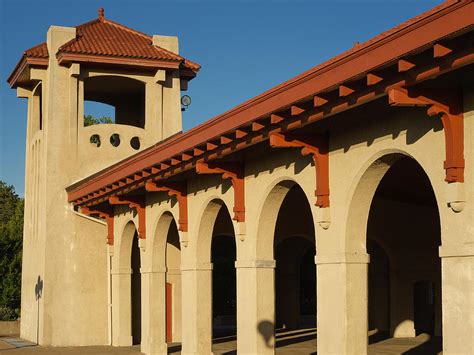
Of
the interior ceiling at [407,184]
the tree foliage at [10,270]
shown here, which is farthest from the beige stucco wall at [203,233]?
the tree foliage at [10,270]

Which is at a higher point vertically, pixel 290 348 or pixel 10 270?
pixel 10 270

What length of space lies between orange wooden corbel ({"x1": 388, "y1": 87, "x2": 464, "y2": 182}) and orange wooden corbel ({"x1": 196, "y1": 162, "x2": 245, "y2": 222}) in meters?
6.70

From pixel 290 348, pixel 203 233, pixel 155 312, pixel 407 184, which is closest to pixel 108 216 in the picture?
pixel 155 312

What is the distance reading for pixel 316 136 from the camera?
14430 mm

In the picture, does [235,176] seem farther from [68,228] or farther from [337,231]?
[68,228]

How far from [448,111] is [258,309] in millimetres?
7128

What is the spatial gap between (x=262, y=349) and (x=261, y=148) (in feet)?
12.6

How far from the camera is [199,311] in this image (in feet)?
66.0

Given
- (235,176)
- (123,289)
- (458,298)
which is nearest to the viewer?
(458,298)

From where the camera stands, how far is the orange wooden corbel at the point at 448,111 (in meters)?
10.9

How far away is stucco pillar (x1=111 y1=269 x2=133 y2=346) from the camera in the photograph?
27000 millimetres

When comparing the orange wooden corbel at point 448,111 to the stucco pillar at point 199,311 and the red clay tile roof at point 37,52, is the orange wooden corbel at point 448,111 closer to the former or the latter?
the stucco pillar at point 199,311

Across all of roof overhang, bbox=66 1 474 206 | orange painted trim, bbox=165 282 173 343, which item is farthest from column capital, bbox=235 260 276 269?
orange painted trim, bbox=165 282 173 343

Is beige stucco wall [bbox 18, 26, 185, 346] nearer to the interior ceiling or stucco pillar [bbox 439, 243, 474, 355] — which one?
the interior ceiling
